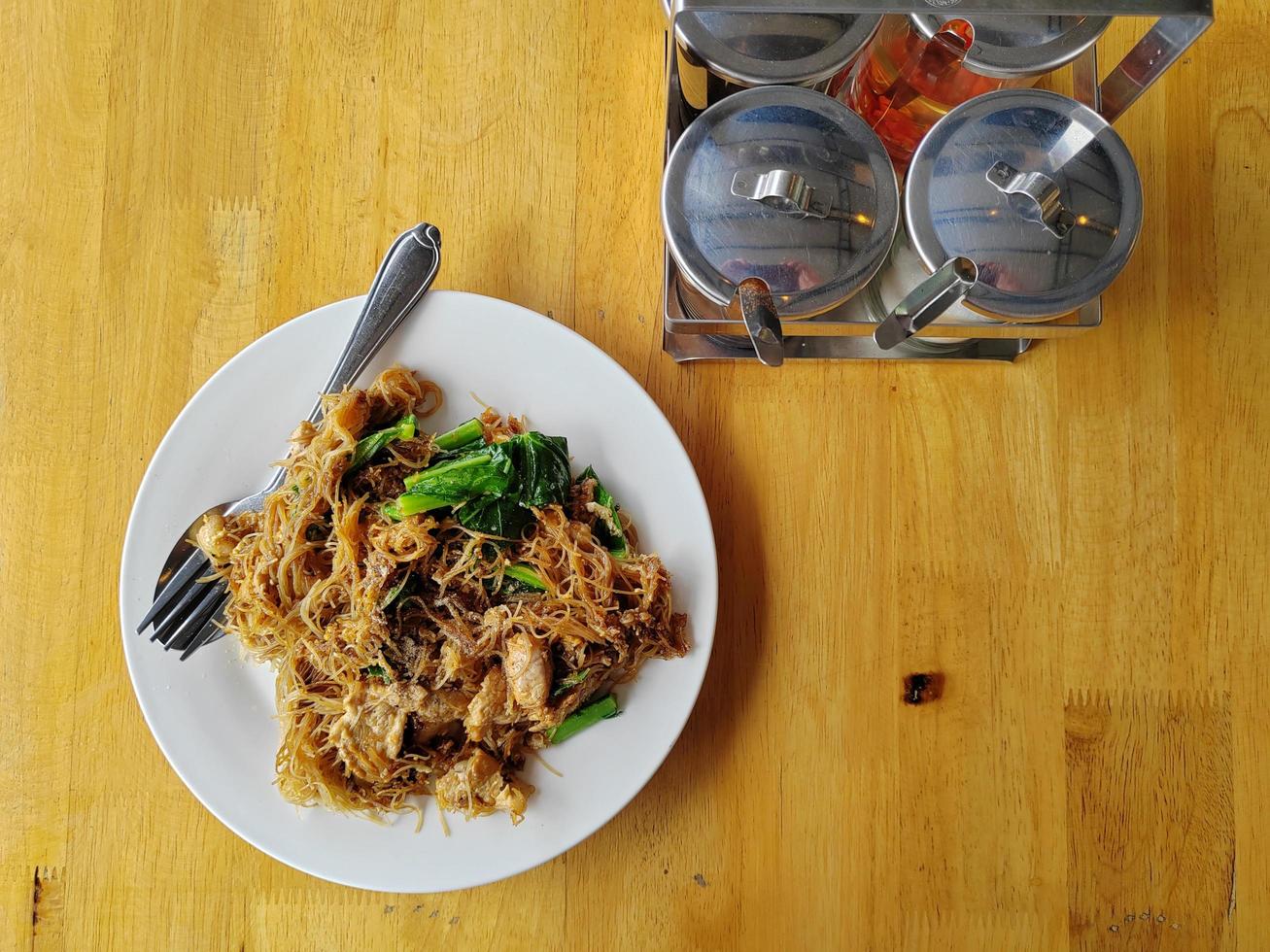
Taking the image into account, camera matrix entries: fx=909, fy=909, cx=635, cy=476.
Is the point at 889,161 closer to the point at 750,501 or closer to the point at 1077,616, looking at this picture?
the point at 750,501

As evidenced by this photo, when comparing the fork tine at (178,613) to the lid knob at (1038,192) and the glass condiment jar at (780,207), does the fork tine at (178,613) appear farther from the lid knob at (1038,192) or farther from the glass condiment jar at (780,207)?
the lid knob at (1038,192)

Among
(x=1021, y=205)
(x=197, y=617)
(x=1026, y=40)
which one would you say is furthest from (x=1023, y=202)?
(x=197, y=617)

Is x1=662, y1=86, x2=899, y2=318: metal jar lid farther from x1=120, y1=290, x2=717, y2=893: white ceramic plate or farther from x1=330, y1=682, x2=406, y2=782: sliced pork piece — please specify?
x1=330, y1=682, x2=406, y2=782: sliced pork piece

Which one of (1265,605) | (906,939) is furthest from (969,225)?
(906,939)

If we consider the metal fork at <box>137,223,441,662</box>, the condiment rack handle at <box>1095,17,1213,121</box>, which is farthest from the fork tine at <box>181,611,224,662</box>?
the condiment rack handle at <box>1095,17,1213,121</box>

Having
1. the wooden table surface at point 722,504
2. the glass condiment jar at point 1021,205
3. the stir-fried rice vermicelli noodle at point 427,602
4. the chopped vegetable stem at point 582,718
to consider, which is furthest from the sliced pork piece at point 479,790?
the glass condiment jar at point 1021,205

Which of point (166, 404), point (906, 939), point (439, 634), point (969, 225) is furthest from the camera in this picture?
point (166, 404)
